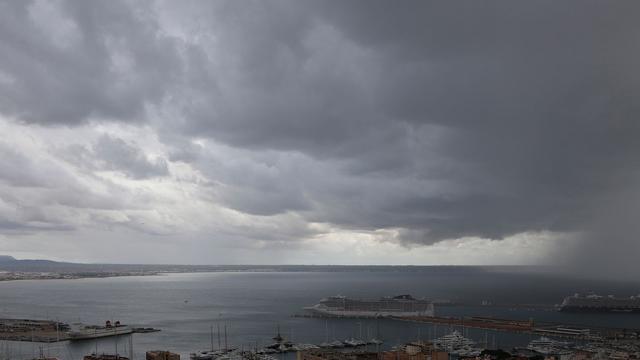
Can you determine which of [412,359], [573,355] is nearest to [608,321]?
[573,355]

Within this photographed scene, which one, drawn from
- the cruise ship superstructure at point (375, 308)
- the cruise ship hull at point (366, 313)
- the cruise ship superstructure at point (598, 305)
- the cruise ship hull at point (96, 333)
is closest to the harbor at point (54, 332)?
the cruise ship hull at point (96, 333)

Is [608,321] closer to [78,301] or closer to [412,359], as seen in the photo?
[412,359]

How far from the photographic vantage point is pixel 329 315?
9875 cm

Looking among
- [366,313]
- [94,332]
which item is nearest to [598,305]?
[366,313]

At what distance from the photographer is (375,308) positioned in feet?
329

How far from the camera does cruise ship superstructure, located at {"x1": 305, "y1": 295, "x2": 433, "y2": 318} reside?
9806 centimetres

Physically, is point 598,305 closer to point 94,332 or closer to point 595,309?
point 595,309

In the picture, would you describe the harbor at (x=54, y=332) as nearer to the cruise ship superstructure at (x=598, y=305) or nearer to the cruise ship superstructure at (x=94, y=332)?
the cruise ship superstructure at (x=94, y=332)

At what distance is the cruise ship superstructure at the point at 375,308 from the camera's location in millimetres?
98062

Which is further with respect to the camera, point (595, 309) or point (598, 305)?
point (598, 305)

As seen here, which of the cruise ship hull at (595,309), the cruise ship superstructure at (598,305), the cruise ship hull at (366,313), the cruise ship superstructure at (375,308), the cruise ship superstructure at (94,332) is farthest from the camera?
the cruise ship superstructure at (598,305)

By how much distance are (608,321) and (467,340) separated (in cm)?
3886

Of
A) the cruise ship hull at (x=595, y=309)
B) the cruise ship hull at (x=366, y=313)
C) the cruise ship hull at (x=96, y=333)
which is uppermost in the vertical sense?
the cruise ship hull at (x=96, y=333)

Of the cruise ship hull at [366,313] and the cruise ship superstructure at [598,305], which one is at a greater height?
the cruise ship hull at [366,313]
